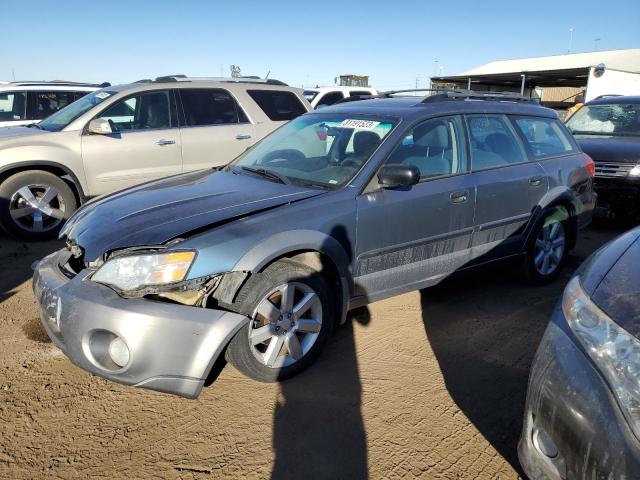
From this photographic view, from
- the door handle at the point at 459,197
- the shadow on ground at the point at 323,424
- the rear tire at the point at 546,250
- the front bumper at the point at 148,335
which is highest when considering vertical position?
the door handle at the point at 459,197

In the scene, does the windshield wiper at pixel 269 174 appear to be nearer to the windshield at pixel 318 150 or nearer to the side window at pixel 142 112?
the windshield at pixel 318 150

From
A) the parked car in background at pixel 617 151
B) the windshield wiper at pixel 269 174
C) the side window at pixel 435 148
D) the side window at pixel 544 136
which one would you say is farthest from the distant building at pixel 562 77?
the windshield wiper at pixel 269 174

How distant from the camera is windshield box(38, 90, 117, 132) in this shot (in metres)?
5.98

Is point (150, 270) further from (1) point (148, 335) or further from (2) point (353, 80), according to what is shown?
(2) point (353, 80)

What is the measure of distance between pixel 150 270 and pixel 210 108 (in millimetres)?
4454

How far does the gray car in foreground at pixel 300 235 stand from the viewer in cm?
257

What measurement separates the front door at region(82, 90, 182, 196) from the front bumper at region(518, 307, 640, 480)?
203 inches

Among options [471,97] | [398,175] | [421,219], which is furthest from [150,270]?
[471,97]

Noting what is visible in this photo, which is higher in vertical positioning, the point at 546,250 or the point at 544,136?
the point at 544,136

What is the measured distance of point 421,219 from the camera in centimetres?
353

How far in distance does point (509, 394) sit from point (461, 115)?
83.7 inches

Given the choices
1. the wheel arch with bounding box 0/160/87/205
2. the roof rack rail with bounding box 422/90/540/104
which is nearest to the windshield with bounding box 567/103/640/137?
the roof rack rail with bounding box 422/90/540/104

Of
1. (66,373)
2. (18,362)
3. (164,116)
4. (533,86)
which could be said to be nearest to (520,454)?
(66,373)

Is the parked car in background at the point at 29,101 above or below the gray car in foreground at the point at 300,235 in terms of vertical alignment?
above
